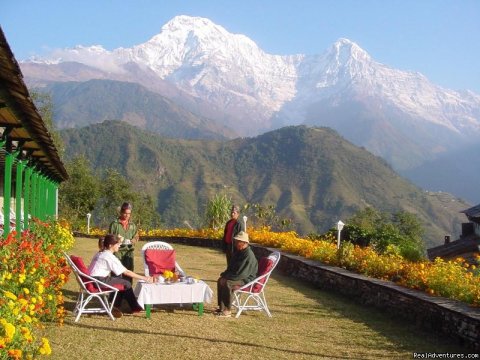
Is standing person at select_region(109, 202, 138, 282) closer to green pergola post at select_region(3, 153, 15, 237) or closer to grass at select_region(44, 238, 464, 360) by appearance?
grass at select_region(44, 238, 464, 360)

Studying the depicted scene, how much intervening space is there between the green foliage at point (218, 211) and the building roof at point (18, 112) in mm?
13298

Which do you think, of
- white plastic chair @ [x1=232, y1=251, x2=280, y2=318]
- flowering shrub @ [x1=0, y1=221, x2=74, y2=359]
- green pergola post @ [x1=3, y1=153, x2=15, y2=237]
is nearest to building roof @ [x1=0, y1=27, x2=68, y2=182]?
green pergola post @ [x1=3, y1=153, x2=15, y2=237]

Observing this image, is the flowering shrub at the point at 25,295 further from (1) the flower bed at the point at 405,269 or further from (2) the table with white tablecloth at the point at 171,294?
(1) the flower bed at the point at 405,269

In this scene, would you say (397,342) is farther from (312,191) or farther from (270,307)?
(312,191)

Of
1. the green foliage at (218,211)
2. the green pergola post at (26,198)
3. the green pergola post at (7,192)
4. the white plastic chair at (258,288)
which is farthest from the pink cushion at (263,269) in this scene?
the green foliage at (218,211)

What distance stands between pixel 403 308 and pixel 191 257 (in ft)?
33.3

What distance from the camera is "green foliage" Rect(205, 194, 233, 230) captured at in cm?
→ 2497

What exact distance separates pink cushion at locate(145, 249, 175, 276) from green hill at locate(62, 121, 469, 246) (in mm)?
131694

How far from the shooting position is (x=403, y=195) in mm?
172000

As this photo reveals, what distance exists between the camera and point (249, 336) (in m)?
7.15

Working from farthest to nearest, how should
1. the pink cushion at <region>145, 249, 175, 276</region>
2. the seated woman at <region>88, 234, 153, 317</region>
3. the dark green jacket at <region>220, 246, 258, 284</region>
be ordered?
the pink cushion at <region>145, 249, 175, 276</region> < the dark green jacket at <region>220, 246, 258, 284</region> < the seated woman at <region>88, 234, 153, 317</region>

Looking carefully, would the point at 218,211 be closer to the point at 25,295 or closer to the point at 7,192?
the point at 7,192

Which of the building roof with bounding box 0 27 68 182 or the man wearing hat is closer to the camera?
the building roof with bounding box 0 27 68 182

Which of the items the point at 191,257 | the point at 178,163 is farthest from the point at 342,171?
the point at 191,257
